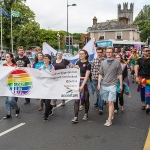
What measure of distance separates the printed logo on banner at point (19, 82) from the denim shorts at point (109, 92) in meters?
1.90

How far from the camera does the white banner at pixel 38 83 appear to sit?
5.80m

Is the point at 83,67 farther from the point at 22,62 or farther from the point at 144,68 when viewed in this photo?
A: the point at 22,62

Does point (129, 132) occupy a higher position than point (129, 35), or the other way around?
point (129, 35)

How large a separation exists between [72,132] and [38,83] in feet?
5.67

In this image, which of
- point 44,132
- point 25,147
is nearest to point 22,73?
point 44,132

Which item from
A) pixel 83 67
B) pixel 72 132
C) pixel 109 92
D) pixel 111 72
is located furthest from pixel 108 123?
pixel 83 67

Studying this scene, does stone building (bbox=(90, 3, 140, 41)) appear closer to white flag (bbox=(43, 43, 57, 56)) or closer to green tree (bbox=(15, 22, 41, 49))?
green tree (bbox=(15, 22, 41, 49))

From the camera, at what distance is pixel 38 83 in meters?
6.13

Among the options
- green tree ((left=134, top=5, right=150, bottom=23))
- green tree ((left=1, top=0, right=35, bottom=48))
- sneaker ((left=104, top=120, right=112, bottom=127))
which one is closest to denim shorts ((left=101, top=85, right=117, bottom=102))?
sneaker ((left=104, top=120, right=112, bottom=127))

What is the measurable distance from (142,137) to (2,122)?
321 cm

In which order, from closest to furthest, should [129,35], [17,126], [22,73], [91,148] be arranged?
[91,148], [17,126], [22,73], [129,35]

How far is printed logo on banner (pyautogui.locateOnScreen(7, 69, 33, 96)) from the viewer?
618 centimetres

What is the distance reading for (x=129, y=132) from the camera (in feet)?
16.3

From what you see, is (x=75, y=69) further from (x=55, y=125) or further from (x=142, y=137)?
(x=142, y=137)
